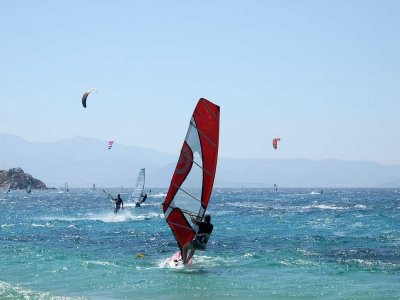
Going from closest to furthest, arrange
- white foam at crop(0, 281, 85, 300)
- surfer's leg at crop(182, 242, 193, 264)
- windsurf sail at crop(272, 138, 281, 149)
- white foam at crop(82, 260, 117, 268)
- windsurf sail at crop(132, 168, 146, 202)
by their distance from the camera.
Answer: white foam at crop(0, 281, 85, 300), surfer's leg at crop(182, 242, 193, 264), white foam at crop(82, 260, 117, 268), windsurf sail at crop(272, 138, 281, 149), windsurf sail at crop(132, 168, 146, 202)

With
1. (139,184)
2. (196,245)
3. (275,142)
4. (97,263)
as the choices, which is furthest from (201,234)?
(139,184)

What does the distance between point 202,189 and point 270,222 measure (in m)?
25.0

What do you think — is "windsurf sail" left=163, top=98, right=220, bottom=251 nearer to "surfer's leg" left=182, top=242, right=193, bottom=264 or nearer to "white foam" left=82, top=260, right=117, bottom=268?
"surfer's leg" left=182, top=242, right=193, bottom=264

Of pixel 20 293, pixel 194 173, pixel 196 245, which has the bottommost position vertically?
pixel 20 293

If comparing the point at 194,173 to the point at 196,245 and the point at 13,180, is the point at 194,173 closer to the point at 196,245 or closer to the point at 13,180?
the point at 196,245

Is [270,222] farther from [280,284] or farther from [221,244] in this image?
[280,284]

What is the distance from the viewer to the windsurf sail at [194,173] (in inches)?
757

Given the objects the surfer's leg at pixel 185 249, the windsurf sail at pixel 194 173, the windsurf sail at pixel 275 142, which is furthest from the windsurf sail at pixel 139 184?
the windsurf sail at pixel 194 173

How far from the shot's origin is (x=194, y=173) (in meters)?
19.8

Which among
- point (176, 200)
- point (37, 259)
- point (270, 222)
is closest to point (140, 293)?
point (176, 200)

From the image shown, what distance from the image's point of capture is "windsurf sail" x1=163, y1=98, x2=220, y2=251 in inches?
757

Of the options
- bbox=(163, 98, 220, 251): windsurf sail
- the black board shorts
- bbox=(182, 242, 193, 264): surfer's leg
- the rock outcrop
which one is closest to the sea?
bbox=(182, 242, 193, 264): surfer's leg

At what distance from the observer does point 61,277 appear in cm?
2020

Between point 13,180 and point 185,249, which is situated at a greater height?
point 185,249
